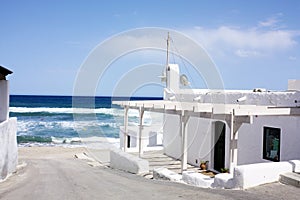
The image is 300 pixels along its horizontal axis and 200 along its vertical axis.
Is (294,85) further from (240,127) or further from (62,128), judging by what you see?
(62,128)

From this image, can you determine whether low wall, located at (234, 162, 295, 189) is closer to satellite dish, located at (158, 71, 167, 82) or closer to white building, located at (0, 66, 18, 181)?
white building, located at (0, 66, 18, 181)

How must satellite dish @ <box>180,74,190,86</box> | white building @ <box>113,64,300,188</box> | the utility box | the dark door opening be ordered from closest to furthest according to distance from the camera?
1. white building @ <box>113,64,300,188</box>
2. the utility box
3. the dark door opening
4. satellite dish @ <box>180,74,190,86</box>

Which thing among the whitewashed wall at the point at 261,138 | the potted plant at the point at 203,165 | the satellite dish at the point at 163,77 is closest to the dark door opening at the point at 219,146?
the potted plant at the point at 203,165

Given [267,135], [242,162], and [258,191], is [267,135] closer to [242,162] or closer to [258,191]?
[242,162]

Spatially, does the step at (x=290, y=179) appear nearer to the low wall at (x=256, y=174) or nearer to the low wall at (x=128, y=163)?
the low wall at (x=256, y=174)

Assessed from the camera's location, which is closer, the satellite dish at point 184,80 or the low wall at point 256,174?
the low wall at point 256,174

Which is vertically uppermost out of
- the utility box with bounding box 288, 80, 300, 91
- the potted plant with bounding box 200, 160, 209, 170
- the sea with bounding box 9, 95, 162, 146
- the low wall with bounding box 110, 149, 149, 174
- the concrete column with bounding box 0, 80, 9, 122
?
the utility box with bounding box 288, 80, 300, 91

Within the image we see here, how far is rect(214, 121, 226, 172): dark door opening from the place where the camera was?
12984 mm

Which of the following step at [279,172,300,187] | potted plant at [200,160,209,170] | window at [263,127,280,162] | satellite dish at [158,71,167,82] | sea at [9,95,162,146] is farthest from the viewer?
sea at [9,95,162,146]

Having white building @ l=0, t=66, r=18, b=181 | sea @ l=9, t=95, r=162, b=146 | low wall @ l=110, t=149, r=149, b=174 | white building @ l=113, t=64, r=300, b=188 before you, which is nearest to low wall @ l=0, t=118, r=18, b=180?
white building @ l=0, t=66, r=18, b=181

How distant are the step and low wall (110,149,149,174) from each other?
4.79 m

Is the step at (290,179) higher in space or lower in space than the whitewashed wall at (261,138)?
lower

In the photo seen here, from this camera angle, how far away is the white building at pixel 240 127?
9.26 meters

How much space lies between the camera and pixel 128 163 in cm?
1193
